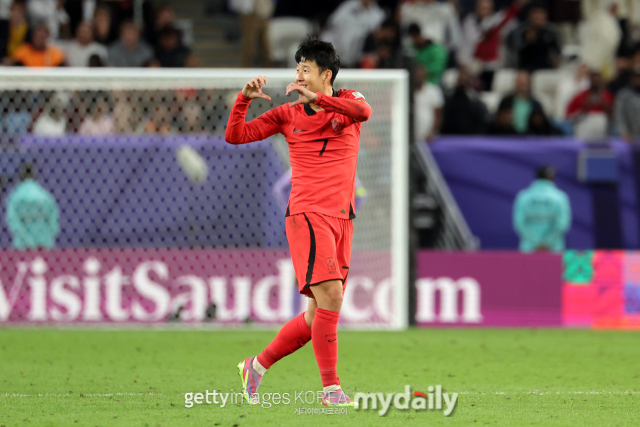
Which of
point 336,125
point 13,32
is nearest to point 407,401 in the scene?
point 336,125

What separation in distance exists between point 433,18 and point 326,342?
1047 cm

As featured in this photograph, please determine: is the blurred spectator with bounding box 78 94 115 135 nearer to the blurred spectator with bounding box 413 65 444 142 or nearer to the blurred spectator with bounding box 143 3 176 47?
the blurred spectator with bounding box 143 3 176 47

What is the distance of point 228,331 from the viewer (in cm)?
977

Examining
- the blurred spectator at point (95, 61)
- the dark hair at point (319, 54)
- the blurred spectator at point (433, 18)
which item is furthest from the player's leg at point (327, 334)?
the blurred spectator at point (433, 18)

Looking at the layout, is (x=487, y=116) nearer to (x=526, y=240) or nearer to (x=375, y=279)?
(x=526, y=240)

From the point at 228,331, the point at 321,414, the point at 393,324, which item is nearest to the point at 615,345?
the point at 393,324

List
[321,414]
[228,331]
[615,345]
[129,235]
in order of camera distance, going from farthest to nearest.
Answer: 1. [129,235]
2. [228,331]
3. [615,345]
4. [321,414]

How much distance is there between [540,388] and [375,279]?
4006mm

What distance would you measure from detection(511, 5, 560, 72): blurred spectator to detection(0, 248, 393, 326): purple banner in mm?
5849

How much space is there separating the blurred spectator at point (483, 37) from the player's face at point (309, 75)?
10.3 m

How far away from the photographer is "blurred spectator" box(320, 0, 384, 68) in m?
14.6

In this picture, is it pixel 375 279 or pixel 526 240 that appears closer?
pixel 375 279

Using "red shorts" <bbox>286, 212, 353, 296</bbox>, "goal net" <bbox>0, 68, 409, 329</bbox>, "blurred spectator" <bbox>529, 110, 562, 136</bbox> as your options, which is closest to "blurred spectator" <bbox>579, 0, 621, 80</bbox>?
"blurred spectator" <bbox>529, 110, 562, 136</bbox>

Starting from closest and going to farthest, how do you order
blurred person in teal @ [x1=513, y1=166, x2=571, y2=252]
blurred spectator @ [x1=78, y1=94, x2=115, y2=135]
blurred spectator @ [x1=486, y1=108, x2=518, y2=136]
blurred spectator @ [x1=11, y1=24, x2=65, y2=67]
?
blurred spectator @ [x1=78, y1=94, x2=115, y2=135] < blurred person in teal @ [x1=513, y1=166, x2=571, y2=252] < blurred spectator @ [x1=11, y1=24, x2=65, y2=67] < blurred spectator @ [x1=486, y1=108, x2=518, y2=136]
